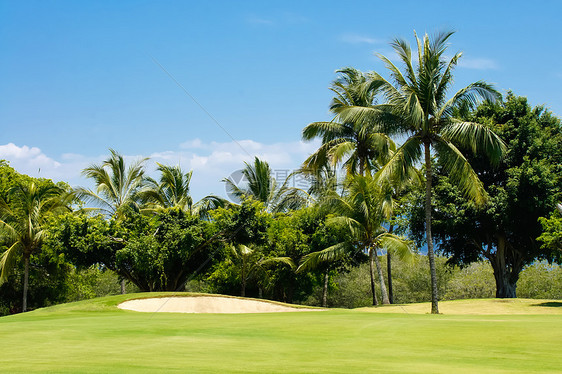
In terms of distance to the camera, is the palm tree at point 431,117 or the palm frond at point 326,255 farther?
the palm frond at point 326,255

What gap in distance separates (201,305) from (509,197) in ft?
59.3

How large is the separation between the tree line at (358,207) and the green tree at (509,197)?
0.26 ft

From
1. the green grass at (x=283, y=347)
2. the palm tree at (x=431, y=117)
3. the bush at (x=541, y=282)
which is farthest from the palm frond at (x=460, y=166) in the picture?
the bush at (x=541, y=282)

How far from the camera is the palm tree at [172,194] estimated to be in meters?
39.7

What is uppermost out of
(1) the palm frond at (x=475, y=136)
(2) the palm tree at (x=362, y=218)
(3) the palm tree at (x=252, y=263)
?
(1) the palm frond at (x=475, y=136)

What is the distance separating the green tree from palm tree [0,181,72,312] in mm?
25483

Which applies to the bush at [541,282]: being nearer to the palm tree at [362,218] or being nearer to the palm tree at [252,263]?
the palm tree at [362,218]

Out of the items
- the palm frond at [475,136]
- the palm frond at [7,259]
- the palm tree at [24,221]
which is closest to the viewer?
the palm frond at [475,136]

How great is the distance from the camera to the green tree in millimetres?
28844

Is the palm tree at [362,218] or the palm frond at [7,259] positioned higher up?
the palm tree at [362,218]

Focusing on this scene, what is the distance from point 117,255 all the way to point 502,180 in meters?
23.5

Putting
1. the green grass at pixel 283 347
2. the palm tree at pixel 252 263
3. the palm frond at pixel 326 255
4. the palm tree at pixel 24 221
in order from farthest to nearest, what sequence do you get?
1. the palm tree at pixel 252 263
2. the palm tree at pixel 24 221
3. the palm frond at pixel 326 255
4. the green grass at pixel 283 347

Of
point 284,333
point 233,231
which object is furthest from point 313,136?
point 284,333

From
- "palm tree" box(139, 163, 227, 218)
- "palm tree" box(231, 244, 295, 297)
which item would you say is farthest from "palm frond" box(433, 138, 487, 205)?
"palm tree" box(139, 163, 227, 218)
